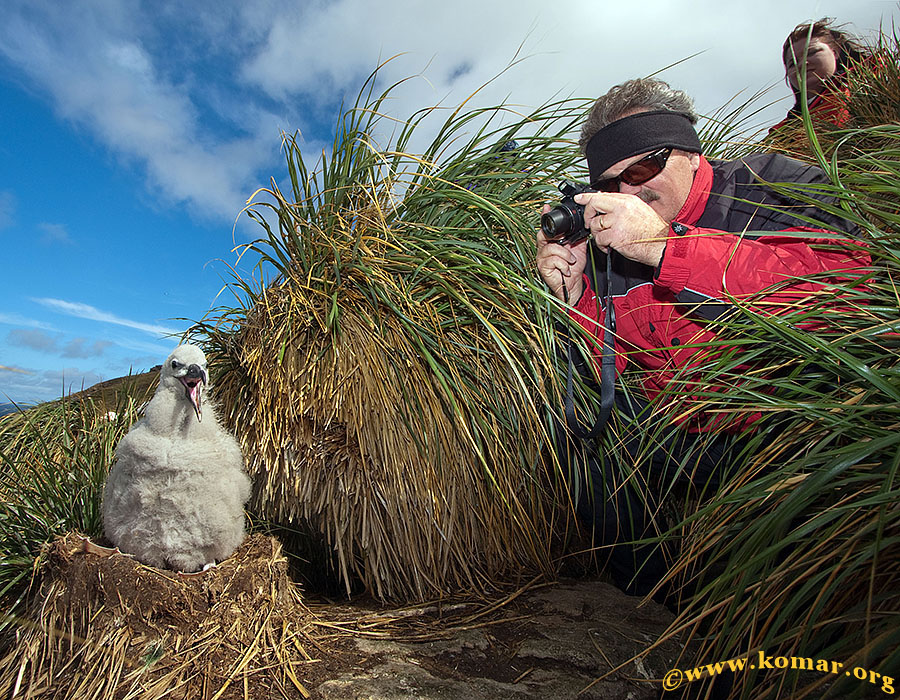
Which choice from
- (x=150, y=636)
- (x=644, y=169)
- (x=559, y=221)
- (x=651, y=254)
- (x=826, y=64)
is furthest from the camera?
(x=826, y=64)

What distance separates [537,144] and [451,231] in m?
0.85

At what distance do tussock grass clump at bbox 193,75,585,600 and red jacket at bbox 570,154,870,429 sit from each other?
369 mm

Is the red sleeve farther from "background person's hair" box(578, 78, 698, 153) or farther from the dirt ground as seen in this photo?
the dirt ground

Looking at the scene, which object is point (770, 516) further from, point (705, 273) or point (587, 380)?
point (587, 380)

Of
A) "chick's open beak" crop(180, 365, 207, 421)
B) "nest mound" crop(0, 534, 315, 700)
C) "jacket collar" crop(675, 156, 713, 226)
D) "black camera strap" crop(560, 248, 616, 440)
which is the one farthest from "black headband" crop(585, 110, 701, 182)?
"nest mound" crop(0, 534, 315, 700)

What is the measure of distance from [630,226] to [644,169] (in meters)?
0.38

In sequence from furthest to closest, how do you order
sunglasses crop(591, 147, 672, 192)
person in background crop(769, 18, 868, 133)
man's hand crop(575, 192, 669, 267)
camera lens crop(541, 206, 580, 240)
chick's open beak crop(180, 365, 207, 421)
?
person in background crop(769, 18, 868, 133)
sunglasses crop(591, 147, 672, 192)
camera lens crop(541, 206, 580, 240)
man's hand crop(575, 192, 669, 267)
chick's open beak crop(180, 365, 207, 421)

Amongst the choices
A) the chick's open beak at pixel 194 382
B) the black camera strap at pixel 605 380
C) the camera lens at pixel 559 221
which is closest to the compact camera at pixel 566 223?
the camera lens at pixel 559 221

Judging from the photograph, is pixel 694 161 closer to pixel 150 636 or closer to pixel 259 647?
pixel 259 647

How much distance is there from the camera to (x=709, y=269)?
1876 mm

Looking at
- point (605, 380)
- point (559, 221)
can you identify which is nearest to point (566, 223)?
point (559, 221)

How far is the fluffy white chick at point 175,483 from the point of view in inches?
74.9

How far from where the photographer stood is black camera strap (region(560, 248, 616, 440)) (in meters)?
2.07

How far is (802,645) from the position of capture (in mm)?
1197
